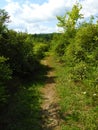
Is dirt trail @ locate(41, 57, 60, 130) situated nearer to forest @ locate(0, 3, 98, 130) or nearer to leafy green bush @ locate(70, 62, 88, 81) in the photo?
forest @ locate(0, 3, 98, 130)

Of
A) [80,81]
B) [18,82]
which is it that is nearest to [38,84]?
[18,82]

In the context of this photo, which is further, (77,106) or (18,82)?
(18,82)

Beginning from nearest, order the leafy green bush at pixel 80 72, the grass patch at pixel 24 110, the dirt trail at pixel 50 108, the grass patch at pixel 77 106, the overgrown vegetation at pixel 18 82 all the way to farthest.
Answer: the grass patch at pixel 77 106, the dirt trail at pixel 50 108, the grass patch at pixel 24 110, the overgrown vegetation at pixel 18 82, the leafy green bush at pixel 80 72

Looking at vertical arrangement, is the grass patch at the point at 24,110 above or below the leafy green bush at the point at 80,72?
below

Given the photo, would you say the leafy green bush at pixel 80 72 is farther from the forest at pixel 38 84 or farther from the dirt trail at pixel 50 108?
the dirt trail at pixel 50 108

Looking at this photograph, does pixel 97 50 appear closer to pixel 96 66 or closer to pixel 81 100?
pixel 96 66

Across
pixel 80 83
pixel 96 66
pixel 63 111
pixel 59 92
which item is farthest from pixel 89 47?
pixel 63 111

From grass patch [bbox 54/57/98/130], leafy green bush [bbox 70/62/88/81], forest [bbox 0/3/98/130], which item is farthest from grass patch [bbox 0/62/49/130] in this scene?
leafy green bush [bbox 70/62/88/81]

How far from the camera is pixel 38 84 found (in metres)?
20.5

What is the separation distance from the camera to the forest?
44.8ft

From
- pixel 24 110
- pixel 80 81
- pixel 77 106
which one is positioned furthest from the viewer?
pixel 80 81

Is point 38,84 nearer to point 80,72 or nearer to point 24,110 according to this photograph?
point 80,72

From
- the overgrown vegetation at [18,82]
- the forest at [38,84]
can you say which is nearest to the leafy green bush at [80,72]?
the forest at [38,84]

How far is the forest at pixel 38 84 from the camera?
1365cm
